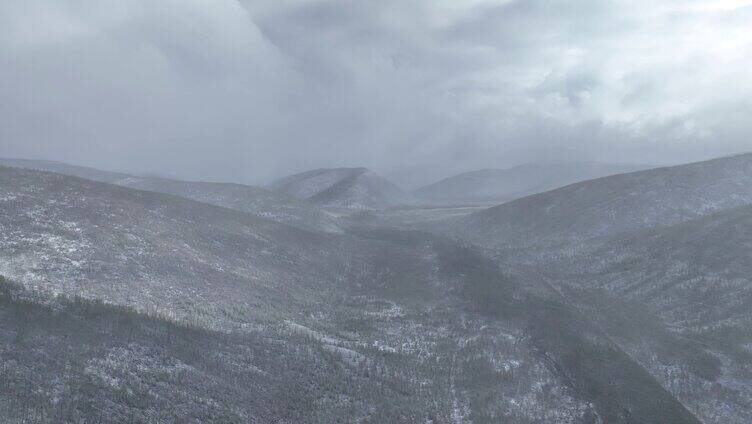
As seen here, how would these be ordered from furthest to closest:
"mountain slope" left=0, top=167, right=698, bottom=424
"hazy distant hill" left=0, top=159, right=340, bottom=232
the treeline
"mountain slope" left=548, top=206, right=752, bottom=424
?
"hazy distant hill" left=0, top=159, right=340, bottom=232, "mountain slope" left=548, top=206, right=752, bottom=424, "mountain slope" left=0, top=167, right=698, bottom=424, the treeline

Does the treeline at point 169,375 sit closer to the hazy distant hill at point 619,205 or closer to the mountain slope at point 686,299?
the mountain slope at point 686,299

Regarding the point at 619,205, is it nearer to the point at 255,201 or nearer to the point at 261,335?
the point at 261,335

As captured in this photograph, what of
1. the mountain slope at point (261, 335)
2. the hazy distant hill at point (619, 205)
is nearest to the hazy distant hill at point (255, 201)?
the hazy distant hill at point (619, 205)

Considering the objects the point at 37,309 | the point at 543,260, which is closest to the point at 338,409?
the point at 37,309

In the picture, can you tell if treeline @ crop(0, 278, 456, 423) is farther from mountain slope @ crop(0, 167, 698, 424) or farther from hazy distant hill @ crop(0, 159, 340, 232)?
hazy distant hill @ crop(0, 159, 340, 232)

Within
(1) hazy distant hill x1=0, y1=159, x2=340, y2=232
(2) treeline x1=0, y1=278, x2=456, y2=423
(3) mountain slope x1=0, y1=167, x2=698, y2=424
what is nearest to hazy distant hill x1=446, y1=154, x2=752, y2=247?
(1) hazy distant hill x1=0, y1=159, x2=340, y2=232

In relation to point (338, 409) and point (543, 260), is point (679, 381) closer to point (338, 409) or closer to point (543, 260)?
point (338, 409)

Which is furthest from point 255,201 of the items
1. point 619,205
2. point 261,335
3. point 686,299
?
point 686,299

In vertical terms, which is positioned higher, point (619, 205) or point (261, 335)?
point (619, 205)

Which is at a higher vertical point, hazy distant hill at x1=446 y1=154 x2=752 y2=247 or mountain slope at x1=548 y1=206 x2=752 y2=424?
hazy distant hill at x1=446 y1=154 x2=752 y2=247
